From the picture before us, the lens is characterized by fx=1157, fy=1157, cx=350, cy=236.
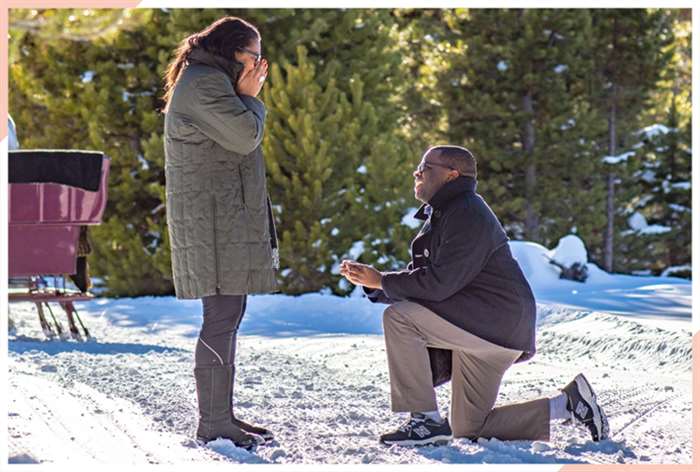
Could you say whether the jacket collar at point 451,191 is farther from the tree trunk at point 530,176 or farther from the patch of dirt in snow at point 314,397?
the tree trunk at point 530,176

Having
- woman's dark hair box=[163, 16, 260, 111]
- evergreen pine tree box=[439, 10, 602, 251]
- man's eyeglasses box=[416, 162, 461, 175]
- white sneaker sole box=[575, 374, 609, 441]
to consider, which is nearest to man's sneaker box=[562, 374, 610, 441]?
white sneaker sole box=[575, 374, 609, 441]

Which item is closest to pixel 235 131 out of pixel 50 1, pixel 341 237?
pixel 50 1

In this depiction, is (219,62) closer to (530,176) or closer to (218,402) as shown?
(218,402)

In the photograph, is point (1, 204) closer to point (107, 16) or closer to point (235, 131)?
point (235, 131)

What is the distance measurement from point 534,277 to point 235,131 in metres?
10.5

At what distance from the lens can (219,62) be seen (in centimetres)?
459

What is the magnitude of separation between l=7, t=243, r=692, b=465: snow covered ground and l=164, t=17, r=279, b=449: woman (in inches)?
13.6

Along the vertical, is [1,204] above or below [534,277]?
above

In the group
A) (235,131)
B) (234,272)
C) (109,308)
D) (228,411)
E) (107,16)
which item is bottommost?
(109,308)

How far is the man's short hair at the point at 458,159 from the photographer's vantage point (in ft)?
15.3

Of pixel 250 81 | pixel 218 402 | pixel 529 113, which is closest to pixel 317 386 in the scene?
pixel 218 402

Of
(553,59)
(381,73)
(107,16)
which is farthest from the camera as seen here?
(553,59)

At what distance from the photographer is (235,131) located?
4422 millimetres

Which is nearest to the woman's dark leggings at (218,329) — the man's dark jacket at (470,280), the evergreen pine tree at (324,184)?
the man's dark jacket at (470,280)
